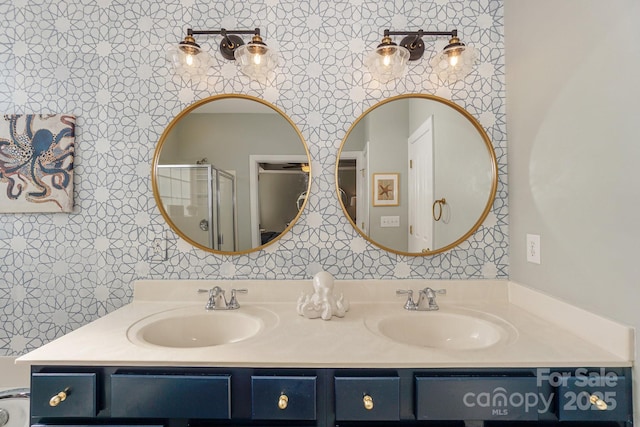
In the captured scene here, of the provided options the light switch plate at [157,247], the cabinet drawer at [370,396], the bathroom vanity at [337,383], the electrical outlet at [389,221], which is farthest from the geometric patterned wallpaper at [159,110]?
the cabinet drawer at [370,396]

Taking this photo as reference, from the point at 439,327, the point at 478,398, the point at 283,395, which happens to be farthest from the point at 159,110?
the point at 478,398

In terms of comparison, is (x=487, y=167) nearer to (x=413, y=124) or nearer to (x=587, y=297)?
(x=413, y=124)

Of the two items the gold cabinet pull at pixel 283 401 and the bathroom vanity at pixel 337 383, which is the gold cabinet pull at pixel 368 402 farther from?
the gold cabinet pull at pixel 283 401

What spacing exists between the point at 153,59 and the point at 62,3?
575 millimetres

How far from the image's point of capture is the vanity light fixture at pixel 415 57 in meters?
1.47

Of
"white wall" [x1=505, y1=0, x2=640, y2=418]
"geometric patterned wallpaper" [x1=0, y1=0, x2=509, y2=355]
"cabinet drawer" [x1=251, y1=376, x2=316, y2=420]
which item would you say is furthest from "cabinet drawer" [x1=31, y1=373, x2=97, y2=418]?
"white wall" [x1=505, y1=0, x2=640, y2=418]

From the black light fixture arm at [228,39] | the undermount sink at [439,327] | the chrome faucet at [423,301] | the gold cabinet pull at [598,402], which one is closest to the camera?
the gold cabinet pull at [598,402]

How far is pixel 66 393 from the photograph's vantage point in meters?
0.98

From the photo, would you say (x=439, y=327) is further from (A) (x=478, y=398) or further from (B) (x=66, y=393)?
(B) (x=66, y=393)

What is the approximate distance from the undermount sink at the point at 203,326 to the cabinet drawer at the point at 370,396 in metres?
0.45

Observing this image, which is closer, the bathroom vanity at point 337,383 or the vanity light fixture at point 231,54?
the bathroom vanity at point 337,383

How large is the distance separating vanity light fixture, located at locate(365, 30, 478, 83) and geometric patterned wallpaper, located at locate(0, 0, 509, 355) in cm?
5

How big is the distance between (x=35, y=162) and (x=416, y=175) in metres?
1.93

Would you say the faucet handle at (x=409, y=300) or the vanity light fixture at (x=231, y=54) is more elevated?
the vanity light fixture at (x=231, y=54)
